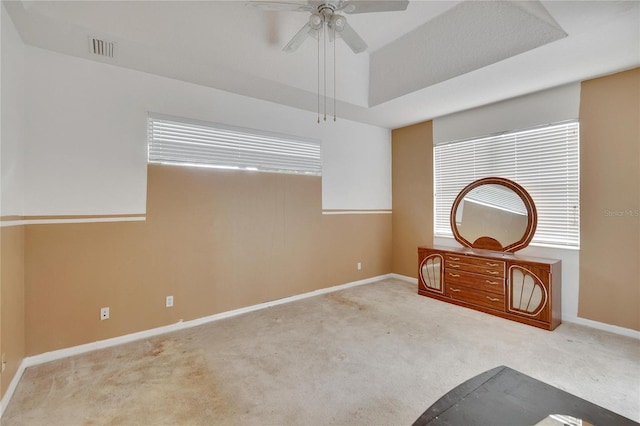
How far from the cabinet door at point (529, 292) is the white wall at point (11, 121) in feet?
15.4

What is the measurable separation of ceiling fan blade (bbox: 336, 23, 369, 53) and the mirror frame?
270 cm

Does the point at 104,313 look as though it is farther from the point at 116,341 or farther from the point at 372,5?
the point at 372,5

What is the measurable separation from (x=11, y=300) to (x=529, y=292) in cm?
480

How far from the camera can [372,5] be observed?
2000 millimetres

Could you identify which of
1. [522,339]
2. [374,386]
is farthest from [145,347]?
[522,339]

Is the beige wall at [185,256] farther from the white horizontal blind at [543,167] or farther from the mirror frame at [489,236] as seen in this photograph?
the white horizontal blind at [543,167]

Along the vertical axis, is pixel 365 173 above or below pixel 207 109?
below

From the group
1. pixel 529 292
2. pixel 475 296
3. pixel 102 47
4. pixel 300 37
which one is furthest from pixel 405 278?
pixel 102 47

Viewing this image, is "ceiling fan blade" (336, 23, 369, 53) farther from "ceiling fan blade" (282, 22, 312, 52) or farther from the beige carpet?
the beige carpet

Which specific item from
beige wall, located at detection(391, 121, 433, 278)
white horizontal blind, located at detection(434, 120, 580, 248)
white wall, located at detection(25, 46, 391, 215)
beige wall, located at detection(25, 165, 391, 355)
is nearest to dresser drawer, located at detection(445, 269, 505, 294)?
white horizontal blind, located at detection(434, 120, 580, 248)

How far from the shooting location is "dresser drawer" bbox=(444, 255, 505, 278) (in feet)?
11.4

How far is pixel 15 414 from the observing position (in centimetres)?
183

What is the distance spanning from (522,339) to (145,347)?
12.1 feet

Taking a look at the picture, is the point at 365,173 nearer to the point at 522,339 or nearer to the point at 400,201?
the point at 400,201
